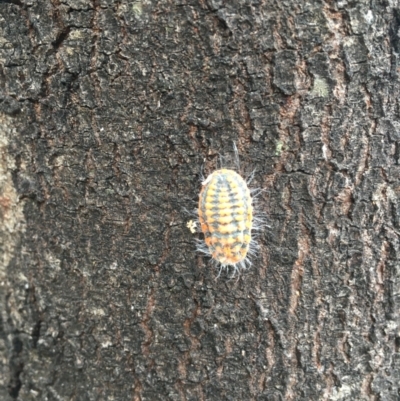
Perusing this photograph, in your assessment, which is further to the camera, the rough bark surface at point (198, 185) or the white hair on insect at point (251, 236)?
the white hair on insect at point (251, 236)

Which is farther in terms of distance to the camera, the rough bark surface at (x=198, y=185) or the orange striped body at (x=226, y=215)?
the orange striped body at (x=226, y=215)

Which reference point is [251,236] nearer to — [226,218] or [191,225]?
[226,218]

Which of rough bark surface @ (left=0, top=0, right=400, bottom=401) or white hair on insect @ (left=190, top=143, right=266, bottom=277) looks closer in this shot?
rough bark surface @ (left=0, top=0, right=400, bottom=401)

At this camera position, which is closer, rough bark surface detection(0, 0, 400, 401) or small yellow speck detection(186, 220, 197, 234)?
rough bark surface detection(0, 0, 400, 401)

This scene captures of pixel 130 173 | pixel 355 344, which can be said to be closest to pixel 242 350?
pixel 355 344

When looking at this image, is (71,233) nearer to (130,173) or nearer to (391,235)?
(130,173)
